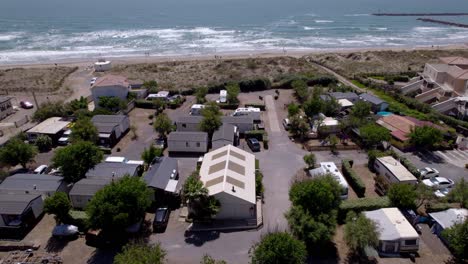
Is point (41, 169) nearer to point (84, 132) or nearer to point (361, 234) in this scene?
point (84, 132)

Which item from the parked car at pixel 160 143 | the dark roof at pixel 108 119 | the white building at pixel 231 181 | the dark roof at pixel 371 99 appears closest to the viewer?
the white building at pixel 231 181

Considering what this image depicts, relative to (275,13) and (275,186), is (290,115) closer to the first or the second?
(275,186)

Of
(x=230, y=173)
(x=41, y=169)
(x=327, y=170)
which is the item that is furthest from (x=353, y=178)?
(x=41, y=169)

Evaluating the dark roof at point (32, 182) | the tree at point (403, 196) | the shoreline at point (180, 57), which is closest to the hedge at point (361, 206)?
the tree at point (403, 196)

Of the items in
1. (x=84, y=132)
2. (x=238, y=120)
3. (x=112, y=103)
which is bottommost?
(x=238, y=120)

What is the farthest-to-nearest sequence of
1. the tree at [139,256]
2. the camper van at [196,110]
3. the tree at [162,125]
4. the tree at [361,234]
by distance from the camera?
the camper van at [196,110] → the tree at [162,125] → the tree at [361,234] → the tree at [139,256]

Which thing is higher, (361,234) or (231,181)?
(231,181)

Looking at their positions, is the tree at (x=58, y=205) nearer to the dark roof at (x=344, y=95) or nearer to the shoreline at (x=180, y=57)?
the dark roof at (x=344, y=95)
